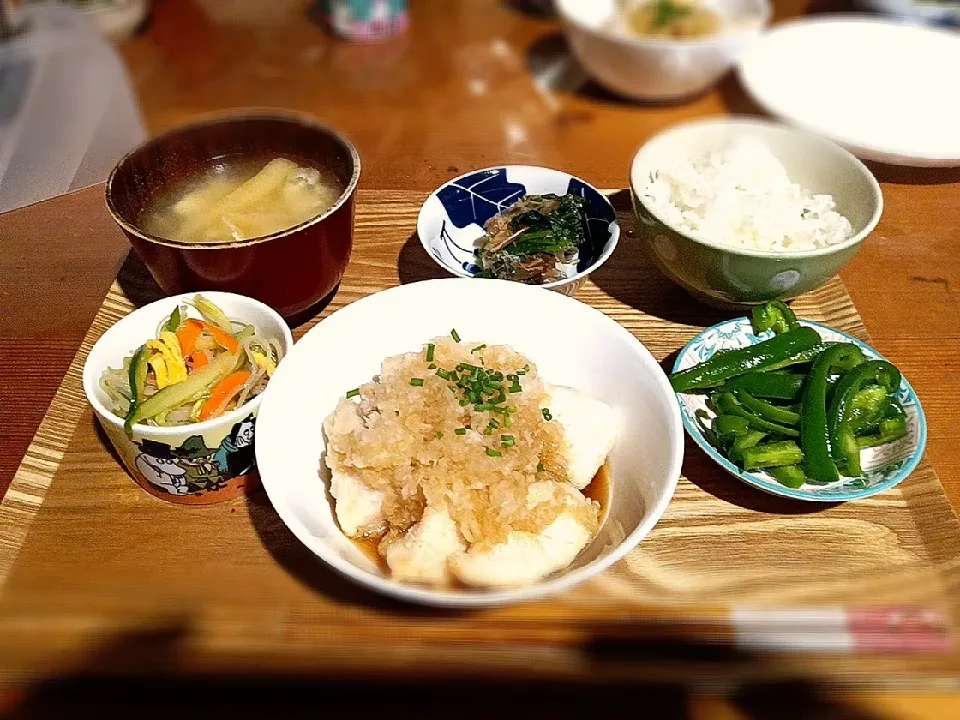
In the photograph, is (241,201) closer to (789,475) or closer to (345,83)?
(789,475)

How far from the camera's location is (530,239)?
1.61 meters

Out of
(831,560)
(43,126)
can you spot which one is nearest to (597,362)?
(831,560)

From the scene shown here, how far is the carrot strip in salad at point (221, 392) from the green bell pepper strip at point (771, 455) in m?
0.92

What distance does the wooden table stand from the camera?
1.55 m

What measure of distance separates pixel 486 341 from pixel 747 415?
Answer: 0.52 meters

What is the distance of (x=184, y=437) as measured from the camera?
1136 mm

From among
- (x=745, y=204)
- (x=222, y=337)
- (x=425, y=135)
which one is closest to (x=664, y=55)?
(x=425, y=135)

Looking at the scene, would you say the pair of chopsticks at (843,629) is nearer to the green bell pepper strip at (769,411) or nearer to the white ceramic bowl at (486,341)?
the white ceramic bowl at (486,341)

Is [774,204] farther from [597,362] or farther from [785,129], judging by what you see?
[597,362]

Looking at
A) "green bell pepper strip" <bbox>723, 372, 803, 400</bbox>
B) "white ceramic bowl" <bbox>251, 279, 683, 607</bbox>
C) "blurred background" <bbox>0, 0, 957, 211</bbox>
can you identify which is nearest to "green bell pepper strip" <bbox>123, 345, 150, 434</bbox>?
"white ceramic bowl" <bbox>251, 279, 683, 607</bbox>

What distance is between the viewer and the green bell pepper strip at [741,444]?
1235 mm

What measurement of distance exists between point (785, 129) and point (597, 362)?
80 centimetres

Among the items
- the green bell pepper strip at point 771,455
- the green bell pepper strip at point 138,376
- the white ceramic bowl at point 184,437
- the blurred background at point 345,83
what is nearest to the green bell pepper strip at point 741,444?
the green bell pepper strip at point 771,455

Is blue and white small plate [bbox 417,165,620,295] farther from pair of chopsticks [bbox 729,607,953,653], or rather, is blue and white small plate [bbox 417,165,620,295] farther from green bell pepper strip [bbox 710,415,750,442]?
pair of chopsticks [bbox 729,607,953,653]
